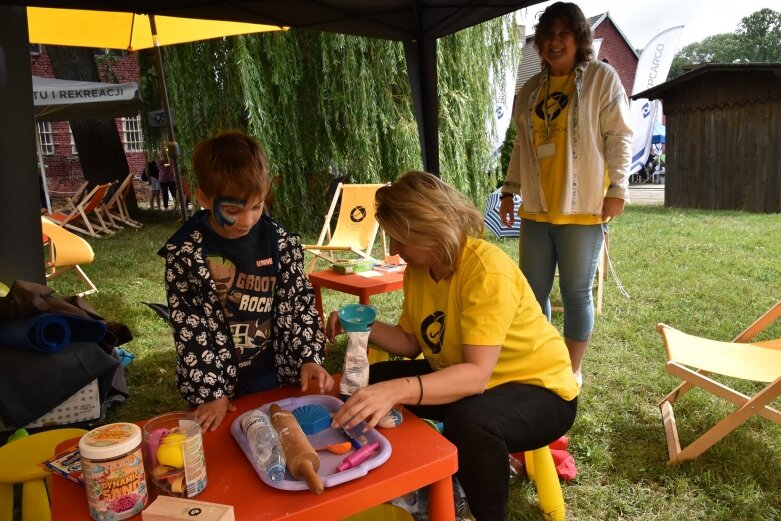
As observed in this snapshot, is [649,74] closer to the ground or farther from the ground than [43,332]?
farther from the ground

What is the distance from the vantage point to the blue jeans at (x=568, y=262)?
270 cm

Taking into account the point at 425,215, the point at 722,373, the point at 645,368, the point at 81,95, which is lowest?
the point at 645,368

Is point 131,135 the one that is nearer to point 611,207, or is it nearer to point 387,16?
point 387,16

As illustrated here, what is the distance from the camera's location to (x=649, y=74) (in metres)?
17.3

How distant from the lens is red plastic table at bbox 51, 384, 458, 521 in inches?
44.1

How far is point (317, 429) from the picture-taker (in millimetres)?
1421

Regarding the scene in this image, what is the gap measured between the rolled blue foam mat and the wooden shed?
10607 mm

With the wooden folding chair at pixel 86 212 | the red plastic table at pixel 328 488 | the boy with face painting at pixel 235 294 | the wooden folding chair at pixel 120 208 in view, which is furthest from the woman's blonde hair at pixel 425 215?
A: the wooden folding chair at pixel 120 208

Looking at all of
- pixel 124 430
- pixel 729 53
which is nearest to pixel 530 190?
pixel 124 430

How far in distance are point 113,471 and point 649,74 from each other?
1944 cm

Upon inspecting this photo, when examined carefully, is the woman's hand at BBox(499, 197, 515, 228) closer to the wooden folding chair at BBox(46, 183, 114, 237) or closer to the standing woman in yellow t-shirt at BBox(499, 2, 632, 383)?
the standing woman in yellow t-shirt at BBox(499, 2, 632, 383)

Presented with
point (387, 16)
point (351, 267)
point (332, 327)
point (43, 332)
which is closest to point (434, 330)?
point (332, 327)

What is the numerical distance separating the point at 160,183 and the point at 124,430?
15091 mm

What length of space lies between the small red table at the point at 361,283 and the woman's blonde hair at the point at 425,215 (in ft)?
6.13
